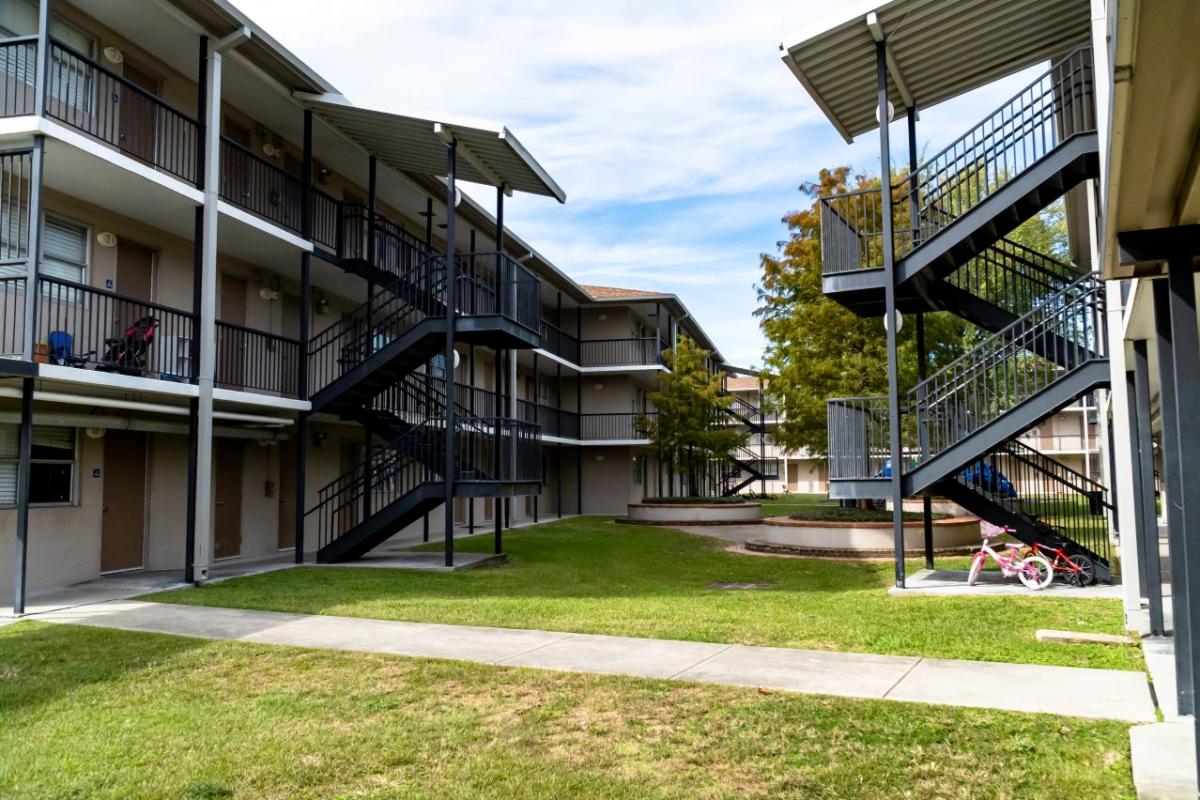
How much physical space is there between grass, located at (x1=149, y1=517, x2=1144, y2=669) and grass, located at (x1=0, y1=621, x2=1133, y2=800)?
2.22 metres

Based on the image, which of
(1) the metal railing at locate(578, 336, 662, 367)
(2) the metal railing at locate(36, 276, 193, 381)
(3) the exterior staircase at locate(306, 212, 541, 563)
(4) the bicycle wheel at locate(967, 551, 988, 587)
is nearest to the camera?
(2) the metal railing at locate(36, 276, 193, 381)

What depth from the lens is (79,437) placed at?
1242cm

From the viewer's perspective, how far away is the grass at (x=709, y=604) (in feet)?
26.6

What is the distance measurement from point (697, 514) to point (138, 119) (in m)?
18.0

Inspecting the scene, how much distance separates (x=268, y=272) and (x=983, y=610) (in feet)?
43.2

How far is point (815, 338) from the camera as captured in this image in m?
20.0

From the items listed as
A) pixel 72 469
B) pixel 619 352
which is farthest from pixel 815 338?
pixel 72 469

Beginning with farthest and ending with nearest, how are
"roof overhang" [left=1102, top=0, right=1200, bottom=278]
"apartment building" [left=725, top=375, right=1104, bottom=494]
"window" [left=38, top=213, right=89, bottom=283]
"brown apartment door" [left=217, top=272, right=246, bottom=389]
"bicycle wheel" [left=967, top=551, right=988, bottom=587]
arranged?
"apartment building" [left=725, top=375, right=1104, bottom=494] → "brown apartment door" [left=217, top=272, right=246, bottom=389] → "window" [left=38, top=213, right=89, bottom=283] → "bicycle wheel" [left=967, top=551, right=988, bottom=587] → "roof overhang" [left=1102, top=0, right=1200, bottom=278]

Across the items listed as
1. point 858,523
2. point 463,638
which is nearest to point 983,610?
point 463,638

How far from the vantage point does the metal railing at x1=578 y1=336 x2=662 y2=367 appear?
3228 cm

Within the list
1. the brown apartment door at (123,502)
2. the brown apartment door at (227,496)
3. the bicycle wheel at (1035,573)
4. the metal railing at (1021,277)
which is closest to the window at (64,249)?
the brown apartment door at (123,502)

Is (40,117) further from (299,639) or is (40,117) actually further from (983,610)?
(983,610)

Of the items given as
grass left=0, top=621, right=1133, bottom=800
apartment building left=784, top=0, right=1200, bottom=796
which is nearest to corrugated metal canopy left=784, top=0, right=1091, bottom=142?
apartment building left=784, top=0, right=1200, bottom=796

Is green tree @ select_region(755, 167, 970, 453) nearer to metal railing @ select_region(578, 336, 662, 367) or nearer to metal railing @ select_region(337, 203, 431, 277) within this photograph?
metal railing @ select_region(337, 203, 431, 277)
